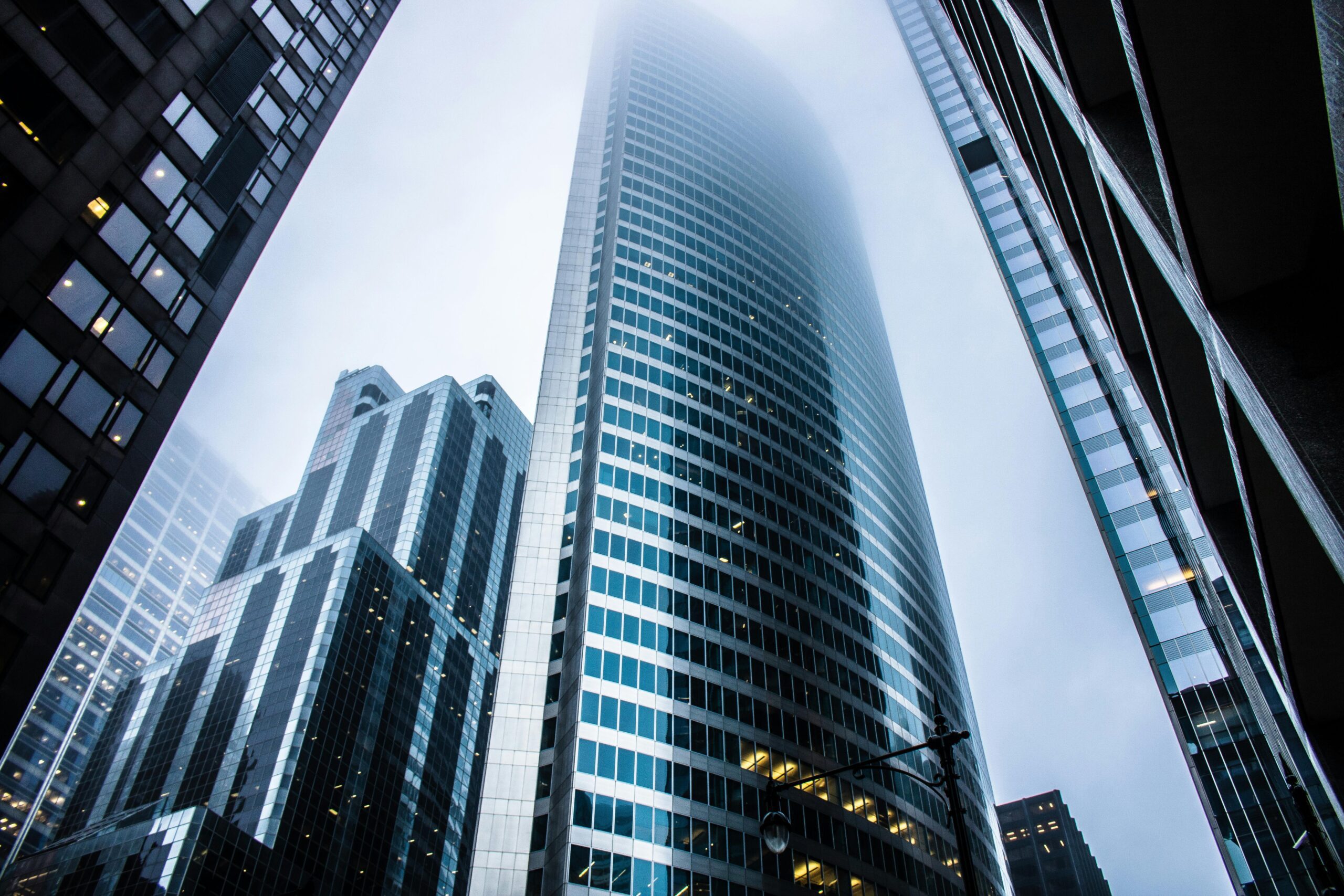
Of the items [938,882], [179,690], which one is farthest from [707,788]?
[179,690]

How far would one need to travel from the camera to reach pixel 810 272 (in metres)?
136

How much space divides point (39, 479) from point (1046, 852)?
18063 cm

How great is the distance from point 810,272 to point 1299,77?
135 m

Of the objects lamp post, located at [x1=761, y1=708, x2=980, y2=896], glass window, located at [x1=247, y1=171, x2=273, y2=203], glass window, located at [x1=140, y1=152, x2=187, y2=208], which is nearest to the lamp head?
lamp post, located at [x1=761, y1=708, x2=980, y2=896]

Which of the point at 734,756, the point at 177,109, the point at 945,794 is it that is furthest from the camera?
the point at 734,756

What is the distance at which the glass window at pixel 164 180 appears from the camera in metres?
28.9

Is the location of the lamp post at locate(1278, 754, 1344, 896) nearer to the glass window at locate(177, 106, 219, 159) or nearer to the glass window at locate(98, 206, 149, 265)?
the glass window at locate(98, 206, 149, 265)

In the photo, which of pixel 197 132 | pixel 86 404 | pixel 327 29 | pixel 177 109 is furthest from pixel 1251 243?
pixel 327 29

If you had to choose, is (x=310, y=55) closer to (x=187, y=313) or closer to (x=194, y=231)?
(x=194, y=231)

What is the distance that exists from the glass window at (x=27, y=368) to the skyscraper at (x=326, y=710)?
83711 mm

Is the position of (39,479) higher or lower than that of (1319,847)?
higher

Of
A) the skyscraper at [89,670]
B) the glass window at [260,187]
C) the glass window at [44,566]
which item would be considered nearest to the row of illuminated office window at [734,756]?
the glass window at [260,187]

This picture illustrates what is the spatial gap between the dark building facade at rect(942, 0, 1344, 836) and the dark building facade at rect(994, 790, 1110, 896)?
16349 cm

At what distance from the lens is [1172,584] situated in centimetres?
4228
